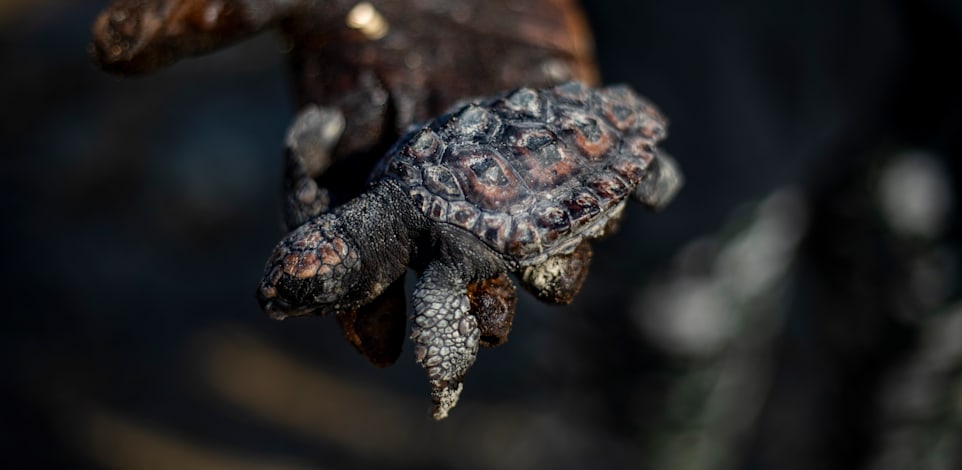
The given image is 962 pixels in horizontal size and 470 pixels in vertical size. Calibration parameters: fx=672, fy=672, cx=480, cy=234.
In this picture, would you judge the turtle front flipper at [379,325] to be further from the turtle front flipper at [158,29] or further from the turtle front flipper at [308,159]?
the turtle front flipper at [158,29]

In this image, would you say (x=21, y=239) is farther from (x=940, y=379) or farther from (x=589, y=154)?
(x=940, y=379)

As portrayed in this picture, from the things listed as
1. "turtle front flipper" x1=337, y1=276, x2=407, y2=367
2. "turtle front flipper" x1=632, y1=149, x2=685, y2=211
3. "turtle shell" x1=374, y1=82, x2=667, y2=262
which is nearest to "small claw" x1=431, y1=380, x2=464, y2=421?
"turtle front flipper" x1=337, y1=276, x2=407, y2=367

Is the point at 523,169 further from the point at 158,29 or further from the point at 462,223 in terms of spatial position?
the point at 158,29

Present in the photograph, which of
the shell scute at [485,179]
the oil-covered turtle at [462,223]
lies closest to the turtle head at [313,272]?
the oil-covered turtle at [462,223]

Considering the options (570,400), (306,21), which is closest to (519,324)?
(570,400)

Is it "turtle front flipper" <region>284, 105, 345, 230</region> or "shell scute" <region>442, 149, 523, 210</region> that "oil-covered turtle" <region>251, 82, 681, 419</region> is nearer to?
"shell scute" <region>442, 149, 523, 210</region>

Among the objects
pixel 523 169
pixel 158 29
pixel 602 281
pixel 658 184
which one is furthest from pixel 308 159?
pixel 602 281
